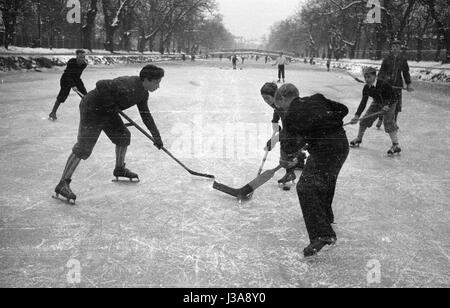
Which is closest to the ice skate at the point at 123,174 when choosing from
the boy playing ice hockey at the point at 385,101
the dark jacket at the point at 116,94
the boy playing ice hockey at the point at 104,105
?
the boy playing ice hockey at the point at 104,105

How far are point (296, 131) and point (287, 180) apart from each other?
2.02 metres

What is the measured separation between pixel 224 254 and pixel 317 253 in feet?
2.41

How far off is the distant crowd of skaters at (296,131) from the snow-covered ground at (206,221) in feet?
0.89

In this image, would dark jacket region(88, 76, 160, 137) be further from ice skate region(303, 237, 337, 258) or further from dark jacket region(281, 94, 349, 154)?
ice skate region(303, 237, 337, 258)

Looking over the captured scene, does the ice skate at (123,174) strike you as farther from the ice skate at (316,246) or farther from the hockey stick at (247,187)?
the ice skate at (316,246)

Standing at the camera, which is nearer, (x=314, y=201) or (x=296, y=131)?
(x=296, y=131)

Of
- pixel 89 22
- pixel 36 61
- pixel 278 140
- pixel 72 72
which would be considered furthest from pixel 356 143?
pixel 89 22

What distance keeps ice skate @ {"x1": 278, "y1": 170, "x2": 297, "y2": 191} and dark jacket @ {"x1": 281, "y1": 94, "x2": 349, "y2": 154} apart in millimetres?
1793

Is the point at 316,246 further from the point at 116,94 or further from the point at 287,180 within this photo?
the point at 116,94

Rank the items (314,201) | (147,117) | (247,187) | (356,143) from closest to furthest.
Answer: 1. (314,201)
2. (247,187)
3. (147,117)
4. (356,143)

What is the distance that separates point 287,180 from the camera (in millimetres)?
4750

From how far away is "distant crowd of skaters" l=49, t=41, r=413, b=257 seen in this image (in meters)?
2.79

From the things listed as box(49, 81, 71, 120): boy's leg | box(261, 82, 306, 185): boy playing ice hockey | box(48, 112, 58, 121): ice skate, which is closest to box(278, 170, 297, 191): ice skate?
box(261, 82, 306, 185): boy playing ice hockey
